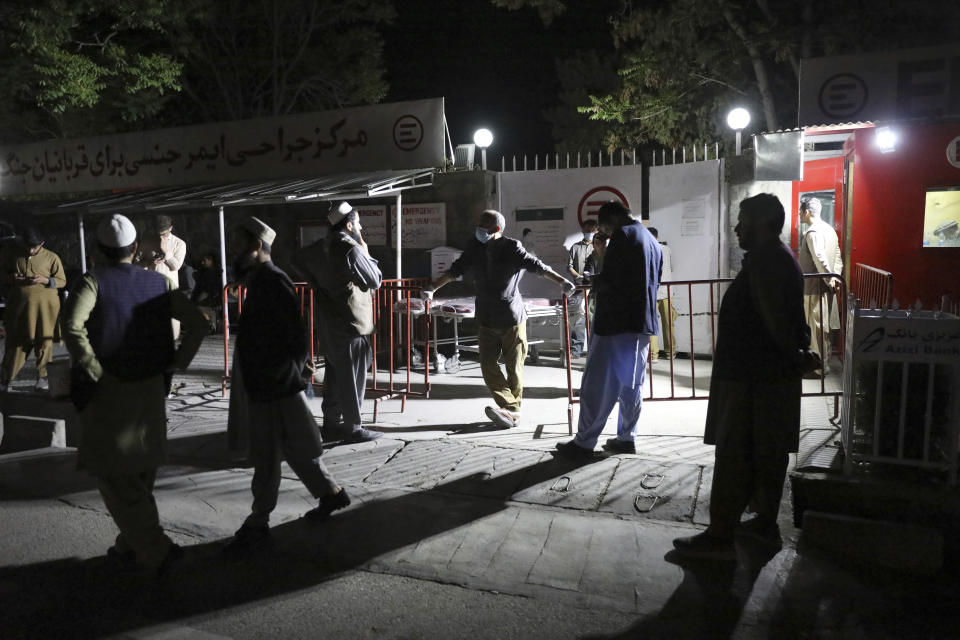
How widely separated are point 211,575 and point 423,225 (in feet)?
27.7

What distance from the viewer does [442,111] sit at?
7.92 metres

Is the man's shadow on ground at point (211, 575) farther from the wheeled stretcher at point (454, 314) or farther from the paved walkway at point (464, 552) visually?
the wheeled stretcher at point (454, 314)

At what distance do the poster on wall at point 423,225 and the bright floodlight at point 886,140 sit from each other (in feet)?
19.4

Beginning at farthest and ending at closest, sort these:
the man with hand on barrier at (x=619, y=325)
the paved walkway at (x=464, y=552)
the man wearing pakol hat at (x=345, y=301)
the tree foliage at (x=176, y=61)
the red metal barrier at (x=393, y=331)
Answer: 1. the tree foliage at (x=176, y=61)
2. the red metal barrier at (x=393, y=331)
3. the man wearing pakol hat at (x=345, y=301)
4. the man with hand on barrier at (x=619, y=325)
5. the paved walkway at (x=464, y=552)

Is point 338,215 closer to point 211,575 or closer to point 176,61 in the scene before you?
point 211,575

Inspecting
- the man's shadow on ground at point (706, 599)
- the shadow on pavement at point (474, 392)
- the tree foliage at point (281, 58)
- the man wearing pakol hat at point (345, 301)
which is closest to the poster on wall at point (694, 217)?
the shadow on pavement at point (474, 392)

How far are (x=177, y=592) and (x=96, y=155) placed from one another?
9.12 metres

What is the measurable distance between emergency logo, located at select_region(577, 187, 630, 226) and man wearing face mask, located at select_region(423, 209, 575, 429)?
181 inches

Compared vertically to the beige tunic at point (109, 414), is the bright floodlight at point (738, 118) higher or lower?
higher

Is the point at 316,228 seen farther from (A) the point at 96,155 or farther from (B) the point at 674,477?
(B) the point at 674,477

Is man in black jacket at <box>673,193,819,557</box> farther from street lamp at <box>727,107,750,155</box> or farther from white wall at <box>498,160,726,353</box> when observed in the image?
street lamp at <box>727,107,750,155</box>

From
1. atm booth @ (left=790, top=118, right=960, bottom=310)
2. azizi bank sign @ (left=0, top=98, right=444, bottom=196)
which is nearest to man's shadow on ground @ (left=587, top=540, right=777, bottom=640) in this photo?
azizi bank sign @ (left=0, top=98, right=444, bottom=196)

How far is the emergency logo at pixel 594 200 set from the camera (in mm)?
10766

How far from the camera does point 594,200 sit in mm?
10938
